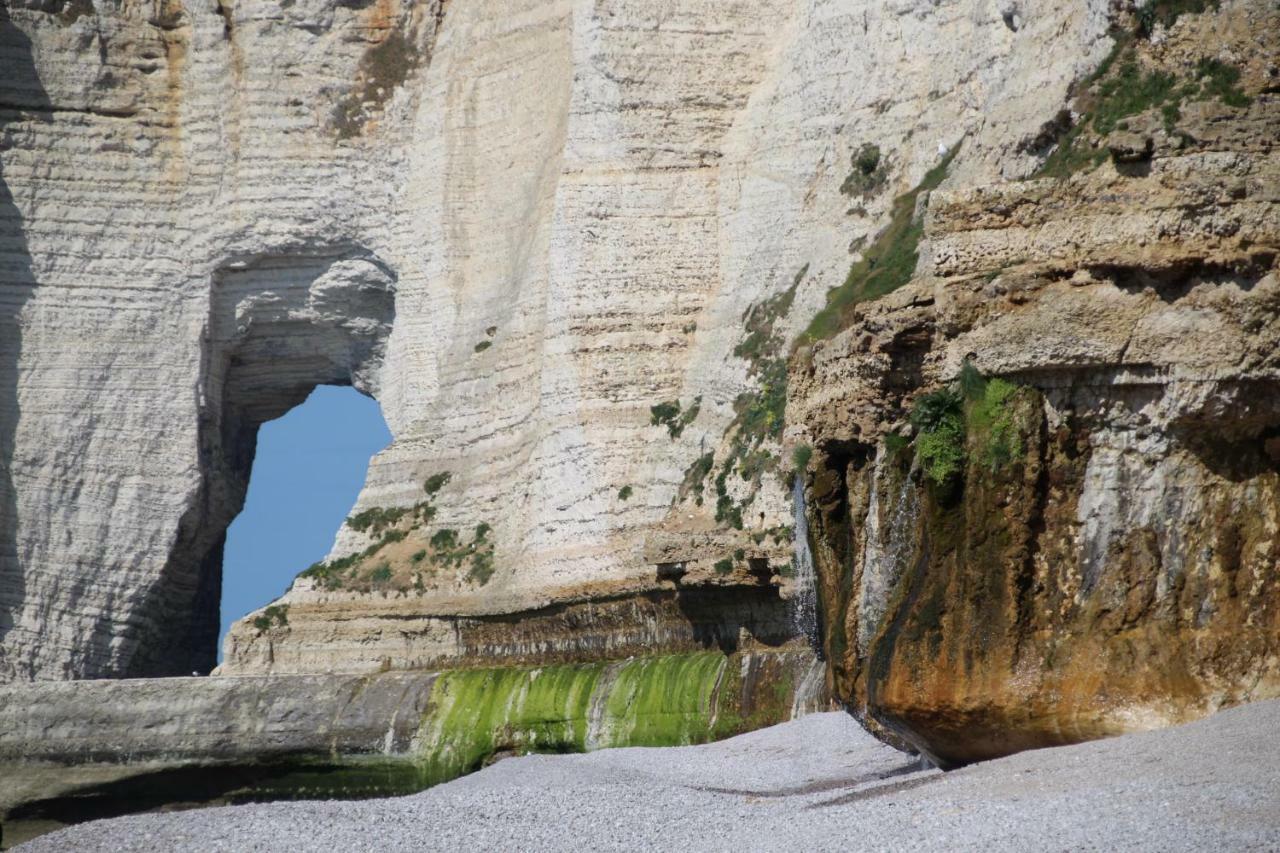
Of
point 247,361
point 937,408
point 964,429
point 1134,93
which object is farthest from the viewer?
point 247,361

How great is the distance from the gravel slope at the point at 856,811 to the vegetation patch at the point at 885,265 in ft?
17.4

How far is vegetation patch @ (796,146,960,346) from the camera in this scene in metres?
24.0

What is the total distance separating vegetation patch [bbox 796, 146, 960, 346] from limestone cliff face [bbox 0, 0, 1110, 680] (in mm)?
1169

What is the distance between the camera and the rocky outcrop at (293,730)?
3167 centimetres

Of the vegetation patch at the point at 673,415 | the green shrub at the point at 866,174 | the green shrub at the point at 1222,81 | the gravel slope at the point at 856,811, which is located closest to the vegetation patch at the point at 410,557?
the vegetation patch at the point at 673,415

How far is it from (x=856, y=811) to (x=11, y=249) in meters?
39.3

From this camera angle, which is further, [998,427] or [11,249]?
[11,249]

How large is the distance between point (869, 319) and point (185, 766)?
23.8 m

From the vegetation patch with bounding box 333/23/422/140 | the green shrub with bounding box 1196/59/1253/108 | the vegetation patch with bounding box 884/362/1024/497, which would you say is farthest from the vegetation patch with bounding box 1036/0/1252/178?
the vegetation patch with bounding box 333/23/422/140

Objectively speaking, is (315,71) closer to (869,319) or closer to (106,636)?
(106,636)

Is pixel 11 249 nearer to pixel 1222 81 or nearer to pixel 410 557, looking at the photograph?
pixel 410 557

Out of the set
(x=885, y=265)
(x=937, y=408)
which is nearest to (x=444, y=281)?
(x=885, y=265)

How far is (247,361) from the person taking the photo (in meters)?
50.6

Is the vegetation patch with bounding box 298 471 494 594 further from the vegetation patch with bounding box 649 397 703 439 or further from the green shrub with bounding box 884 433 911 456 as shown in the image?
the green shrub with bounding box 884 433 911 456
